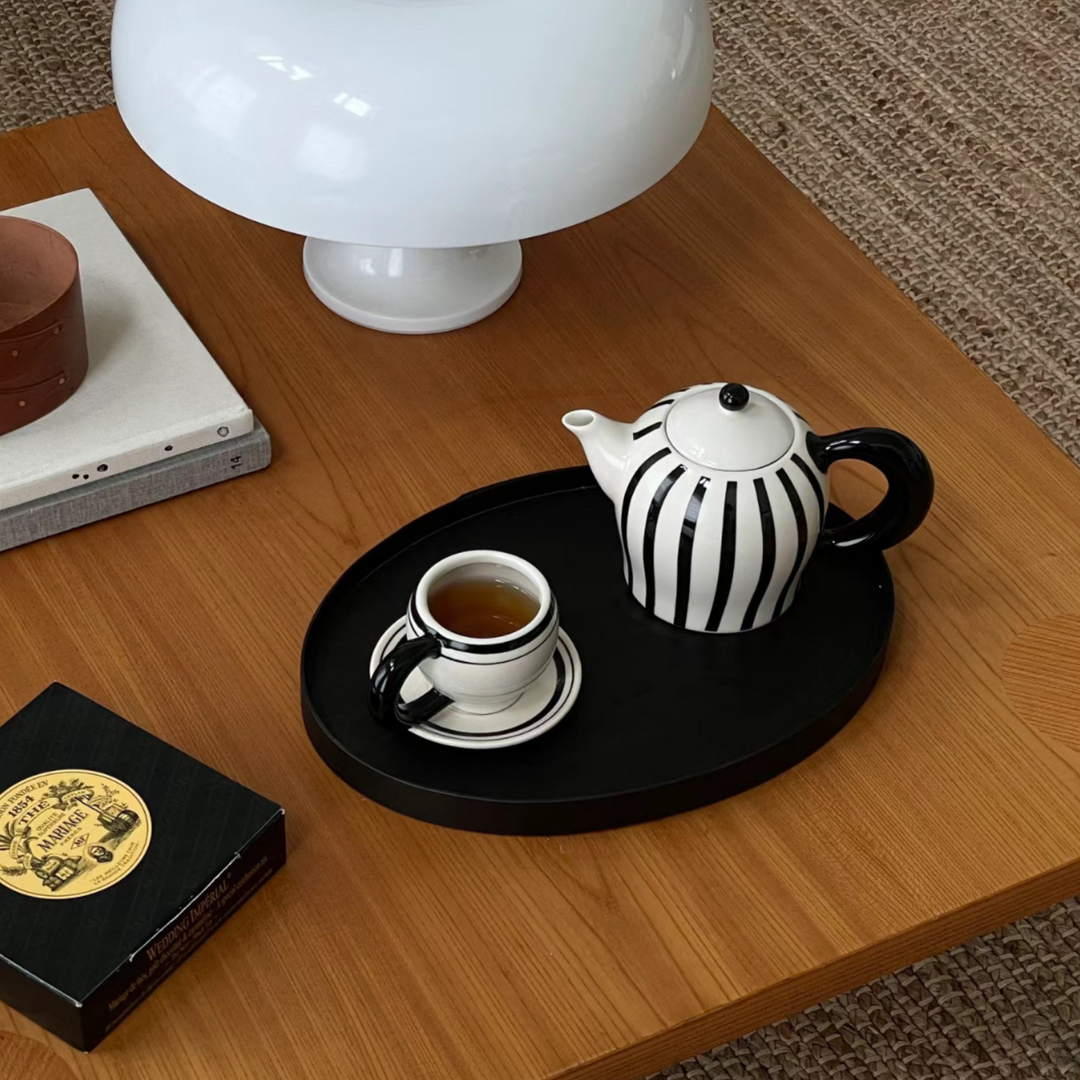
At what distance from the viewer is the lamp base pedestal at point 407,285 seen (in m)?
1.04

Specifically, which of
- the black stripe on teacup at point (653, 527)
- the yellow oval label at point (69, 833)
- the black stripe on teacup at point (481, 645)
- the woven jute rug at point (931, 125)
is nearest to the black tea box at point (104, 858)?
the yellow oval label at point (69, 833)

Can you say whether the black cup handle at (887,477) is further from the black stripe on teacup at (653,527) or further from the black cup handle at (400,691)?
the black cup handle at (400,691)

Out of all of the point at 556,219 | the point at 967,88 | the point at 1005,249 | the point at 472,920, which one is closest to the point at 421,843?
the point at 472,920

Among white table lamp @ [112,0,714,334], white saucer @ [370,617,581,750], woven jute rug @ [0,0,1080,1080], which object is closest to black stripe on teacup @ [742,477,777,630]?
white saucer @ [370,617,581,750]

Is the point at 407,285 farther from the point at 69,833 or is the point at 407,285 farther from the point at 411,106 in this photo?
the point at 69,833

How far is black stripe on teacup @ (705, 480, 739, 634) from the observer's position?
0.79 m

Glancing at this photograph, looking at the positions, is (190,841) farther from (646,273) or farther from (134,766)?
(646,273)

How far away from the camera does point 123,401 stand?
3.13ft

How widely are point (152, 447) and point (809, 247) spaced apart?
1.72 ft

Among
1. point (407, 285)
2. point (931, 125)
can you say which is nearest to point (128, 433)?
point (407, 285)

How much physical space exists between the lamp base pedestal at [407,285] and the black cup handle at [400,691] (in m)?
0.33

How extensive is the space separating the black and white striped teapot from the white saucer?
71mm

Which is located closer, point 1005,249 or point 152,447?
point 152,447

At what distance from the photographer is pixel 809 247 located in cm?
115
